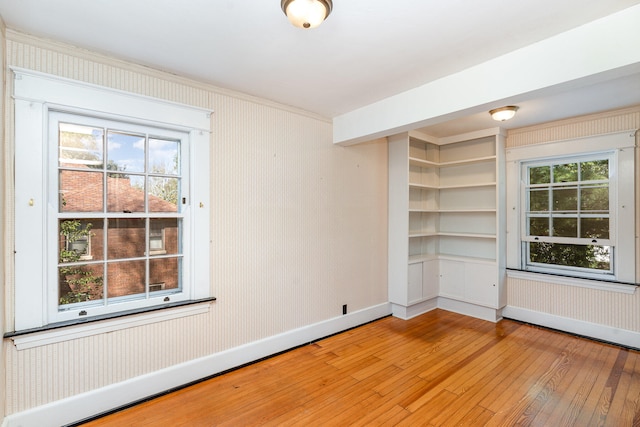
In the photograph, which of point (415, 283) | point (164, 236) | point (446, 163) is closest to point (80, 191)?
point (164, 236)

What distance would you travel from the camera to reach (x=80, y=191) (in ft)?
7.07

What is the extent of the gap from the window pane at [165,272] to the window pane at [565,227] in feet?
14.1

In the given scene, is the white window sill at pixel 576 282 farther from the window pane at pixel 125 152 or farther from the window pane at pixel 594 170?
the window pane at pixel 125 152

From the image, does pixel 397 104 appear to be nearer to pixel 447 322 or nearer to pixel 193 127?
pixel 193 127

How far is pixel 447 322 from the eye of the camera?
3.93 metres

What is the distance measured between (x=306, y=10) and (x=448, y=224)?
13.0ft

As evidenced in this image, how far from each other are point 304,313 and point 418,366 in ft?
4.09

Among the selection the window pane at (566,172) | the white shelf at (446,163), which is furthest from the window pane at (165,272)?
the window pane at (566,172)

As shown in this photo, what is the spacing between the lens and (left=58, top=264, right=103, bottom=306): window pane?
→ 2.12 meters

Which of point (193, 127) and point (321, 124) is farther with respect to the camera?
point (321, 124)

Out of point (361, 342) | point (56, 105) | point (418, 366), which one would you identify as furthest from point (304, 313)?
point (56, 105)

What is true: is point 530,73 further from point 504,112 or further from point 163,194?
point 163,194

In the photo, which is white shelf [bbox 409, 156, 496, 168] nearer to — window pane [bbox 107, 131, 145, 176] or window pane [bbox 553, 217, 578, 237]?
window pane [bbox 553, 217, 578, 237]

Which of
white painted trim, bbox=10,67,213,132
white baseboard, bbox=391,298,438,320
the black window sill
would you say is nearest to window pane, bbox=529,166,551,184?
white baseboard, bbox=391,298,438,320
